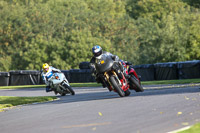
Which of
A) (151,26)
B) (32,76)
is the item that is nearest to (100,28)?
(151,26)

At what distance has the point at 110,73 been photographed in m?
13.9

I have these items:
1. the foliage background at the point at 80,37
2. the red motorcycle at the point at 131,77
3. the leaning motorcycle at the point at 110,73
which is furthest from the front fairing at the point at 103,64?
the foliage background at the point at 80,37

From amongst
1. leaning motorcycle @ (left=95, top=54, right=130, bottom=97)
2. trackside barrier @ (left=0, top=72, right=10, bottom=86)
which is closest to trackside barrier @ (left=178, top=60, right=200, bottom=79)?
leaning motorcycle @ (left=95, top=54, right=130, bottom=97)

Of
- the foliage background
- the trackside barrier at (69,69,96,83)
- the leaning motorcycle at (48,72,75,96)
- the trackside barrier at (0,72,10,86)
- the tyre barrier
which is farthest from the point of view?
the foliage background

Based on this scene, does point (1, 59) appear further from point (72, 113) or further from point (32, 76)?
point (72, 113)

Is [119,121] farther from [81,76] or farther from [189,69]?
[81,76]

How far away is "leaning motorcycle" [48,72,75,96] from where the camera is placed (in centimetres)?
1911

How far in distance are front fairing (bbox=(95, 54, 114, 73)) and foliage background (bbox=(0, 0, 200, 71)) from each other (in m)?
43.7

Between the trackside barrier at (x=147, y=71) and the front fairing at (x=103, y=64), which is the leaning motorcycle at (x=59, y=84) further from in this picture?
the trackside barrier at (x=147, y=71)

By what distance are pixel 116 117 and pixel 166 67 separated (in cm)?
2270

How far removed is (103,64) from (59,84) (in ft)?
19.2

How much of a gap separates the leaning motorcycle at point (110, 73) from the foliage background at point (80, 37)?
143ft

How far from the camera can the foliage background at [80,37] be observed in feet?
192

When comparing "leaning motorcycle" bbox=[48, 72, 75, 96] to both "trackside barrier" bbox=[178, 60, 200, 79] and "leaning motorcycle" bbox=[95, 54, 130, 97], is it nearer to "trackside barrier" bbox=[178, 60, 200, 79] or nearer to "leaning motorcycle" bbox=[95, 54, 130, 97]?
"leaning motorcycle" bbox=[95, 54, 130, 97]
